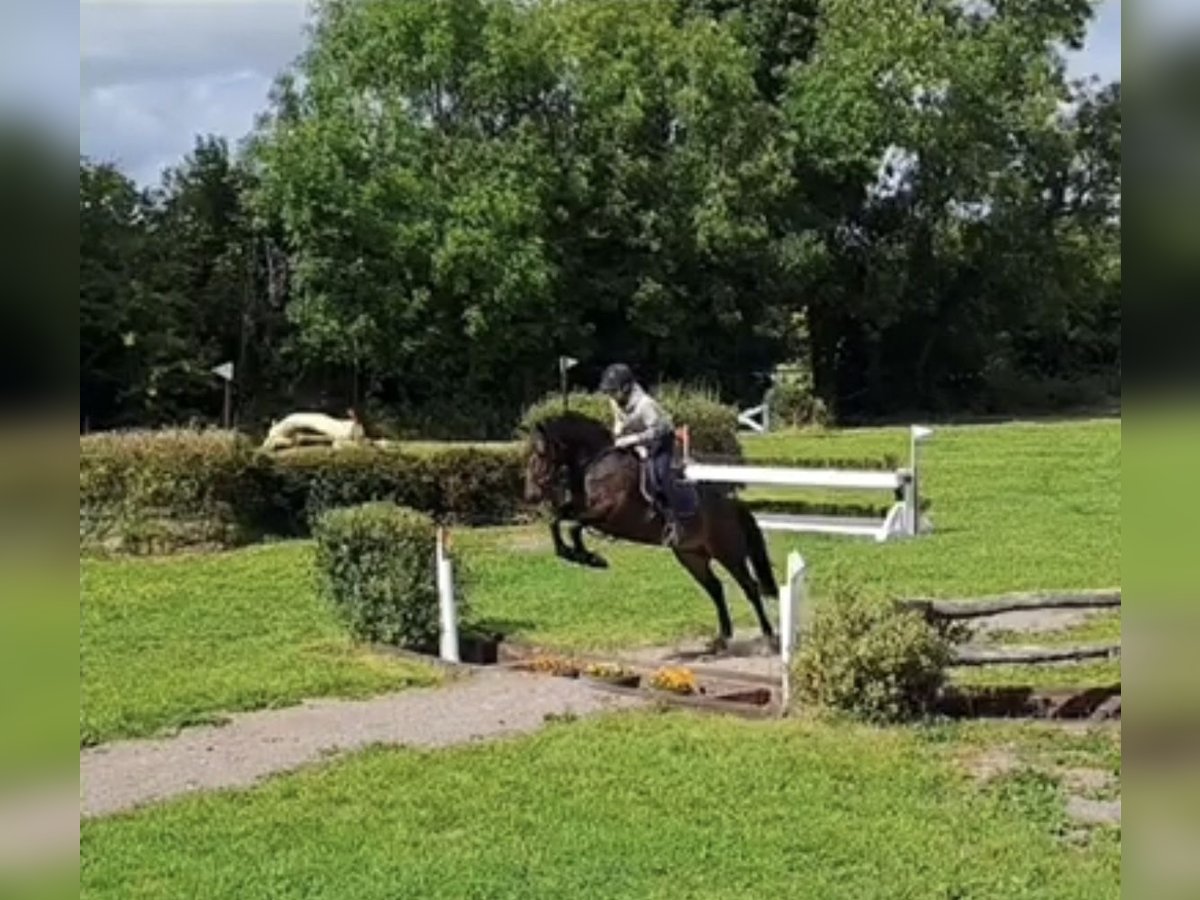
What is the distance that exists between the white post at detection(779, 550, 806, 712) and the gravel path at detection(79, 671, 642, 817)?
929mm

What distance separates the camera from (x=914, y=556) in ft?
55.3

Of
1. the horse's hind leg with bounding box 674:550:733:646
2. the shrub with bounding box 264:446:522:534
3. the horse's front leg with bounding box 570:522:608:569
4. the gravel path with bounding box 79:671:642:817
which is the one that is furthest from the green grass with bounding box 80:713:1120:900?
the shrub with bounding box 264:446:522:534

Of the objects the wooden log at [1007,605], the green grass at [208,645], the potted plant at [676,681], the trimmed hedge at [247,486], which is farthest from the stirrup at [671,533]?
the trimmed hedge at [247,486]

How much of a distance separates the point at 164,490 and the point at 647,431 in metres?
8.58

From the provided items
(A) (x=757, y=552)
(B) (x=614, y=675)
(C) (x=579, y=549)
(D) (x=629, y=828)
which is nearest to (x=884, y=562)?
(A) (x=757, y=552)

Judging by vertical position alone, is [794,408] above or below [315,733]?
above

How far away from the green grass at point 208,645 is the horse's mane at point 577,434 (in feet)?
6.52

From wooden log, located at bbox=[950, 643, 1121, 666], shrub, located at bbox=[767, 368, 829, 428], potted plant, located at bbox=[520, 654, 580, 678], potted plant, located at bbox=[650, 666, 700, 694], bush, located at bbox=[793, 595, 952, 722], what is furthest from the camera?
shrub, located at bbox=[767, 368, 829, 428]

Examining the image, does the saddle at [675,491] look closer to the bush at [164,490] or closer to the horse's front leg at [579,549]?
the horse's front leg at [579,549]

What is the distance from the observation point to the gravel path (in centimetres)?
837

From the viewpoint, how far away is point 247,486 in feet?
64.6

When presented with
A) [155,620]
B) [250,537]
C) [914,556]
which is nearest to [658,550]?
[914,556]

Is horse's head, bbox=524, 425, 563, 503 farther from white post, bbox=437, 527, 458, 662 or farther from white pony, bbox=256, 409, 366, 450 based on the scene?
white pony, bbox=256, 409, 366, 450

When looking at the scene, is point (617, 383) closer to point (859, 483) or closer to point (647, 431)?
point (647, 431)
